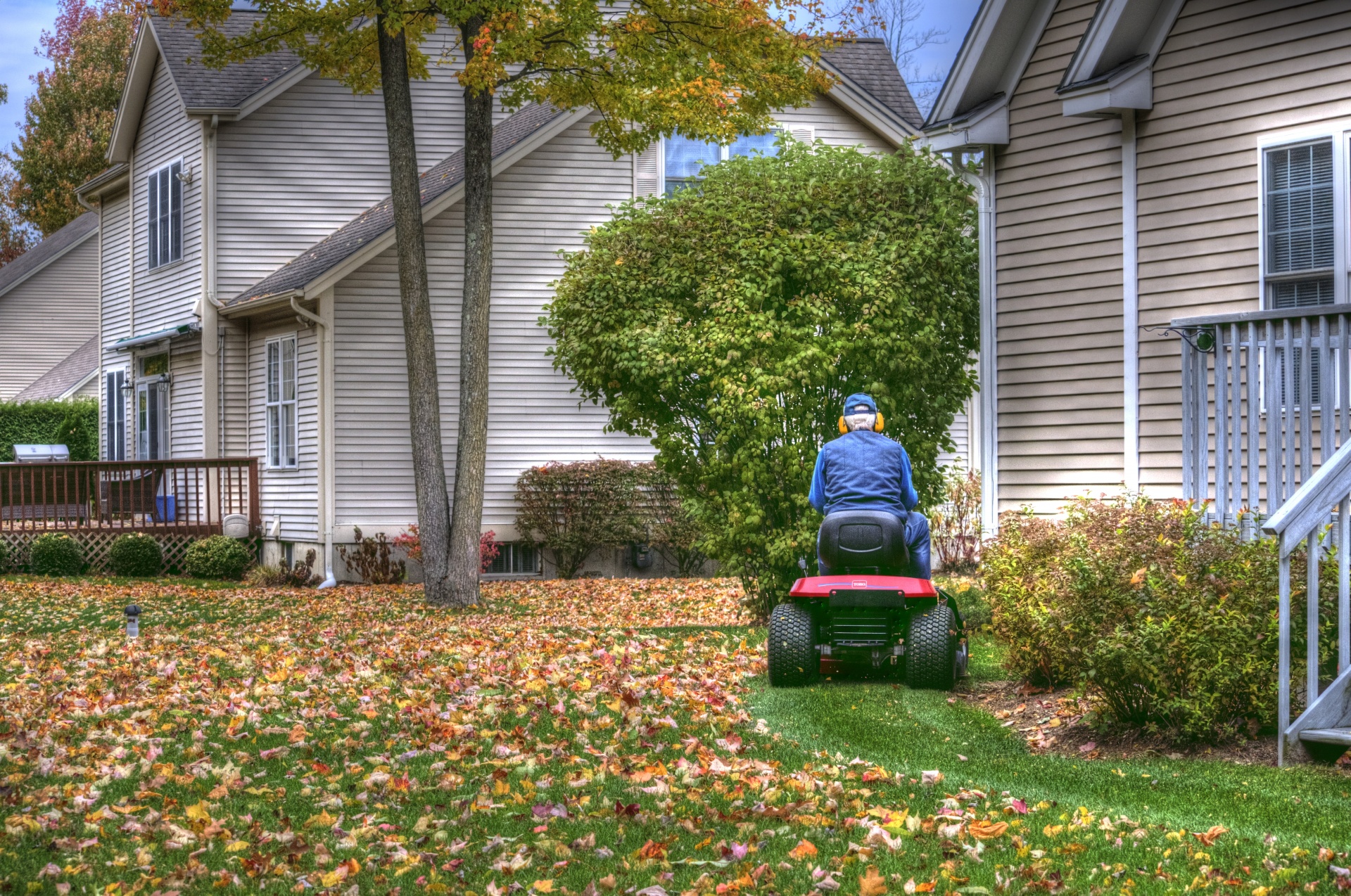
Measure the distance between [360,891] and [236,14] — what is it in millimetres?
22454

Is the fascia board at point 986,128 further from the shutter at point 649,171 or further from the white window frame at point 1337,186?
the shutter at point 649,171

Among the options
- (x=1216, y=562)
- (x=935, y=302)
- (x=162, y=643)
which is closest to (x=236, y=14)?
(x=162, y=643)

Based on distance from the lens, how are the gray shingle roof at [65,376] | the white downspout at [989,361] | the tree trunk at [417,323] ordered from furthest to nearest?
the gray shingle roof at [65,376] < the tree trunk at [417,323] < the white downspout at [989,361]

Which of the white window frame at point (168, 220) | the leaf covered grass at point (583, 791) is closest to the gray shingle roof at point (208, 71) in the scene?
the white window frame at point (168, 220)

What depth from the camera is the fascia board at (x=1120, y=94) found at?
33.9 feet

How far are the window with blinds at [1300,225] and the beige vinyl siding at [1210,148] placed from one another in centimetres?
12

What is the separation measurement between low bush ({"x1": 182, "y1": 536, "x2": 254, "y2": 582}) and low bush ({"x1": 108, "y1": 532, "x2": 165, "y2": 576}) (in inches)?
25.4

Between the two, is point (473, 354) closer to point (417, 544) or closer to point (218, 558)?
point (417, 544)

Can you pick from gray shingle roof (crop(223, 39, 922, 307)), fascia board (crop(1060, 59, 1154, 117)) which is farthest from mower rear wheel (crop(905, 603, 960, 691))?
gray shingle roof (crop(223, 39, 922, 307))

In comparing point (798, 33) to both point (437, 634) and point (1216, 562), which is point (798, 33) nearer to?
point (437, 634)

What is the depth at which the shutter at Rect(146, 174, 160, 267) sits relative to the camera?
2325 cm

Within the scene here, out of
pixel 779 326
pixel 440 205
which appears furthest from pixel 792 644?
pixel 440 205

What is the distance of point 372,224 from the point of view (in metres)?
20.4

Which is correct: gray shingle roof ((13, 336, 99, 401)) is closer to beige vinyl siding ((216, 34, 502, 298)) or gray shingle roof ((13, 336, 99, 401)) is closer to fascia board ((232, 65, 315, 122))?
beige vinyl siding ((216, 34, 502, 298))
